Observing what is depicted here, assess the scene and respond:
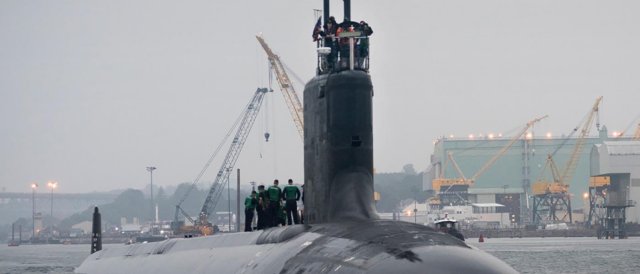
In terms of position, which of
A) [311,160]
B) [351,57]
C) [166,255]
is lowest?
[166,255]

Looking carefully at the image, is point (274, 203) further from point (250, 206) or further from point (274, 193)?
point (250, 206)

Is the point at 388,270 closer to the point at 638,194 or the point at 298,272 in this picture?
the point at 298,272

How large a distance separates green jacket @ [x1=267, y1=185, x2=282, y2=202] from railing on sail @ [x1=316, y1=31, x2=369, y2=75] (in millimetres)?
4656

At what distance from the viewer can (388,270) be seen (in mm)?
15859

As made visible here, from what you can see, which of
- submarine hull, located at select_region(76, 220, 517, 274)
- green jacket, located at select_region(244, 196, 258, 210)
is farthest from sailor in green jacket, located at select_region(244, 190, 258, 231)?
submarine hull, located at select_region(76, 220, 517, 274)

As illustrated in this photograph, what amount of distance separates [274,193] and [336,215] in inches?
210

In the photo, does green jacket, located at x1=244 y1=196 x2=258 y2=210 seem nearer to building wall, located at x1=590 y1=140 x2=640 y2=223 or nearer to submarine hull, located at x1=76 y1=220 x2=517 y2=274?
submarine hull, located at x1=76 y1=220 x2=517 y2=274

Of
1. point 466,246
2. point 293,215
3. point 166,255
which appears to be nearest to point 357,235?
point 466,246

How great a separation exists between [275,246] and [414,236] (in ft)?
16.2

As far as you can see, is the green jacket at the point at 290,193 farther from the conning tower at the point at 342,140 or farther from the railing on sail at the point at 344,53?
the railing on sail at the point at 344,53

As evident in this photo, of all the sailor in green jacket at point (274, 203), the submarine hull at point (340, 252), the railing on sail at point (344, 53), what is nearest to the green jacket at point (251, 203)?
the sailor in green jacket at point (274, 203)

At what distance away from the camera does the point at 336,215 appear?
21.9 m

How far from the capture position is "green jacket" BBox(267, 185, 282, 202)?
27.0 meters

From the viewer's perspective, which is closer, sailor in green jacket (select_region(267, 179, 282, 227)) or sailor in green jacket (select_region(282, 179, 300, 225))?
sailor in green jacket (select_region(282, 179, 300, 225))
